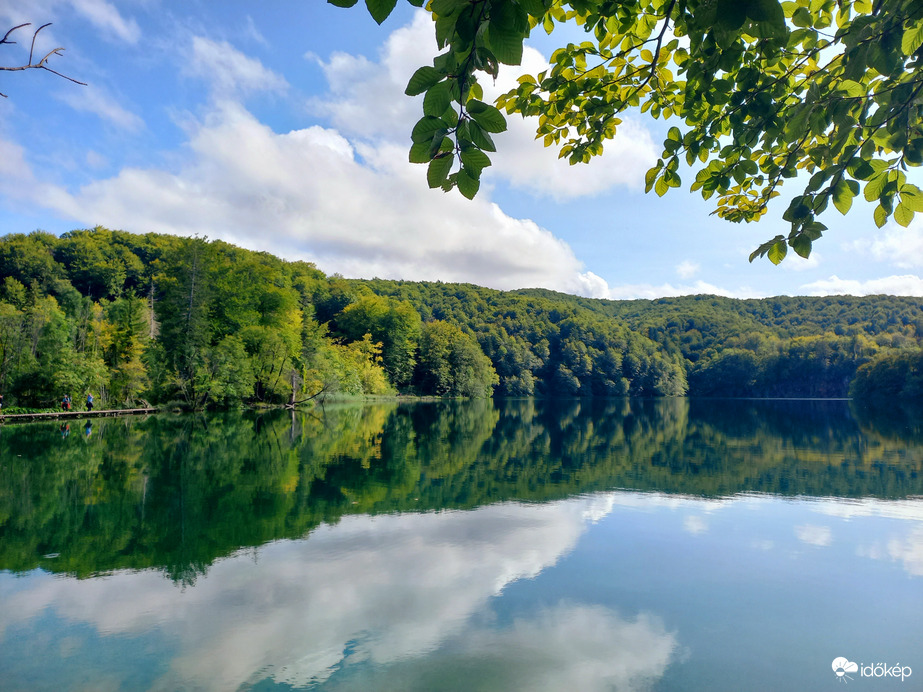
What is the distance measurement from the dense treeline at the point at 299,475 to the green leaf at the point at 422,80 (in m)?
6.91

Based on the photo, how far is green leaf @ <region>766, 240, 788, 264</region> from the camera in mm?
2203

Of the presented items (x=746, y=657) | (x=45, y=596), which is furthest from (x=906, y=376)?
(x=45, y=596)

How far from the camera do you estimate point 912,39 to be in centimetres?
190

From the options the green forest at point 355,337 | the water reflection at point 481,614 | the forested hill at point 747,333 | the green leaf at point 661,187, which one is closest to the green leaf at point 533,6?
the green leaf at point 661,187

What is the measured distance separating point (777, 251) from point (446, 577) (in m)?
5.82

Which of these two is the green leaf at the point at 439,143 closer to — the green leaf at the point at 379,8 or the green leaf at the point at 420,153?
the green leaf at the point at 420,153

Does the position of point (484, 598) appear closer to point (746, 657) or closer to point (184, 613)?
point (746, 657)

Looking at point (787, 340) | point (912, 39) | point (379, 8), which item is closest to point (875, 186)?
point (912, 39)

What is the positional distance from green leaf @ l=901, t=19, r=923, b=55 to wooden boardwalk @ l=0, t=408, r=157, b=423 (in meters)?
29.7

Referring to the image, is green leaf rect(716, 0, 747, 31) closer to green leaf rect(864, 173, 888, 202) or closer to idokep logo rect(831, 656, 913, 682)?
green leaf rect(864, 173, 888, 202)

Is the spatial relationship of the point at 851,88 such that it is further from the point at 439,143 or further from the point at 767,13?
the point at 439,143

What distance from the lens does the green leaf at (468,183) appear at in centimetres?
162

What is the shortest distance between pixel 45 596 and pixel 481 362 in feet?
219

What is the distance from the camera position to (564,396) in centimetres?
9675
